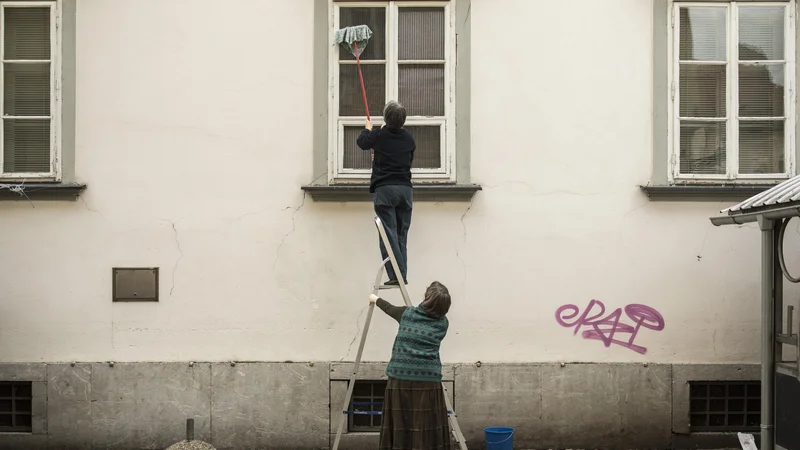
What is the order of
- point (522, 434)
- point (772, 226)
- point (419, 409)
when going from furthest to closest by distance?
1. point (522, 434)
2. point (772, 226)
3. point (419, 409)

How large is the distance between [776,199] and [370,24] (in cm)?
362

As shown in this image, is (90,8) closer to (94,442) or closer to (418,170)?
(418,170)

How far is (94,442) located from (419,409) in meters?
3.20

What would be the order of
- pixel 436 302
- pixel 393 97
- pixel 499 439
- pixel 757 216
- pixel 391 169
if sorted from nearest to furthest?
pixel 436 302 → pixel 757 216 → pixel 391 169 → pixel 499 439 → pixel 393 97

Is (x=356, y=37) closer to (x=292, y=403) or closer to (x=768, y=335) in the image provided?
(x=292, y=403)

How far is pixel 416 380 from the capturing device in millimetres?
6449

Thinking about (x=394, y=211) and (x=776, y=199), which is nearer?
(x=776, y=199)

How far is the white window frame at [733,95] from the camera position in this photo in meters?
8.12

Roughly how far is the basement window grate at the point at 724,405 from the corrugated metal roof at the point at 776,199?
5.91ft

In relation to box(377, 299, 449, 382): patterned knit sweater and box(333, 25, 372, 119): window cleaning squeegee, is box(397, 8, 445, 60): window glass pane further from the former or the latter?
box(377, 299, 449, 382): patterned knit sweater

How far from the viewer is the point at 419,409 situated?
6.45 metres

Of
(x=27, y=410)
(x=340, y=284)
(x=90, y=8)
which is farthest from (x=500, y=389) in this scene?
(x=90, y=8)

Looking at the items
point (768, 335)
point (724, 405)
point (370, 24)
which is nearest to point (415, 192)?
point (370, 24)

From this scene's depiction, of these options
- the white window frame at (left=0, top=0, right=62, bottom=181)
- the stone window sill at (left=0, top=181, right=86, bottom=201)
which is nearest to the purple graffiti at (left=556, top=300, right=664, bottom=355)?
the stone window sill at (left=0, top=181, right=86, bottom=201)
